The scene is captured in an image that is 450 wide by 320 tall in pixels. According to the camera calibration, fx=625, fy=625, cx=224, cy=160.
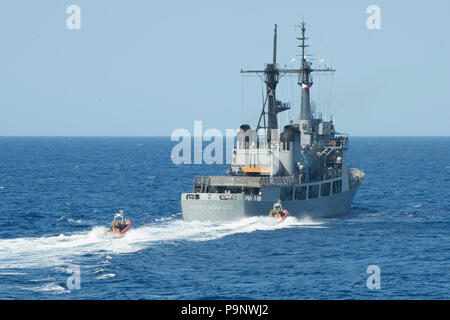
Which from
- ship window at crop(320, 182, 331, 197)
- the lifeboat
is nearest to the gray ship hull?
the lifeboat

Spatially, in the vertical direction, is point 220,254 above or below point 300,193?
below

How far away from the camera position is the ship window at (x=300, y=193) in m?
63.0

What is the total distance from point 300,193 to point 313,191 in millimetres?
2842

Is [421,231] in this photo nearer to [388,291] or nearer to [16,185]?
[388,291]

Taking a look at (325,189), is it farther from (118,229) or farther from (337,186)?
(118,229)

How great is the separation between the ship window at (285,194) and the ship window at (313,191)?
3748 mm

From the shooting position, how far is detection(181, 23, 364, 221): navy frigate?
57781 mm

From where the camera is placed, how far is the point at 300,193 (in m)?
63.5

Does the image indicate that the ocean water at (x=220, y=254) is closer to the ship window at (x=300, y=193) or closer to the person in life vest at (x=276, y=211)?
the person in life vest at (x=276, y=211)

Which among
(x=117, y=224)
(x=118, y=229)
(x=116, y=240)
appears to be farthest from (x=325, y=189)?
(x=116, y=240)

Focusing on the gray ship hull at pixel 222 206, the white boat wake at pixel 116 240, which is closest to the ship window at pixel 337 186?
the white boat wake at pixel 116 240

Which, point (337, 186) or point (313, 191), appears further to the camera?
point (337, 186)
